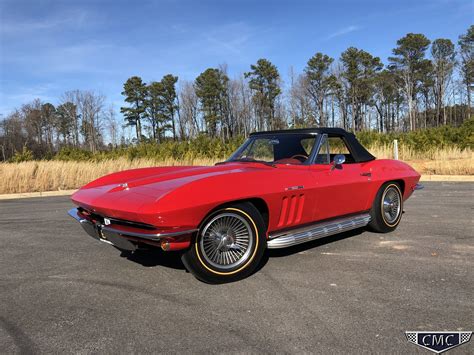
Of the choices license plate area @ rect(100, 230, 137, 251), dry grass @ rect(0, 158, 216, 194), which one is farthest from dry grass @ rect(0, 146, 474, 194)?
license plate area @ rect(100, 230, 137, 251)

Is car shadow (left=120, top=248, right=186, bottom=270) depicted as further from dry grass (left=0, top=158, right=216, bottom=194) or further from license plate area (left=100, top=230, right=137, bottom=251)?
dry grass (left=0, top=158, right=216, bottom=194)

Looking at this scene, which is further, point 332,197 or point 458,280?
point 332,197

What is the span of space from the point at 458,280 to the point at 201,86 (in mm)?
55947

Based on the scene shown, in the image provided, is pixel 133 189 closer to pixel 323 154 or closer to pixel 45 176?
pixel 323 154

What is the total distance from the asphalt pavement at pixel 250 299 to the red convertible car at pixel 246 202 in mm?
308

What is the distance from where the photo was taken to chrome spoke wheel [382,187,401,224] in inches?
198

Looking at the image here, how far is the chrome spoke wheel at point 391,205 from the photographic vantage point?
504 cm

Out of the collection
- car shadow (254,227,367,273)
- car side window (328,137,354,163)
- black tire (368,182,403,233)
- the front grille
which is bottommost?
car shadow (254,227,367,273)

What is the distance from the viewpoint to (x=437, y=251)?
4.19 metres

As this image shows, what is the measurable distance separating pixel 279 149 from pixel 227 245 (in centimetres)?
179

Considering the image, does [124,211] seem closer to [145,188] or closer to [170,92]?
[145,188]

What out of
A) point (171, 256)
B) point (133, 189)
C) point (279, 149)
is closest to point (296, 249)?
point (279, 149)

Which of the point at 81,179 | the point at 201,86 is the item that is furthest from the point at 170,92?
the point at 81,179

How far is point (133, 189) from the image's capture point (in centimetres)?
359
